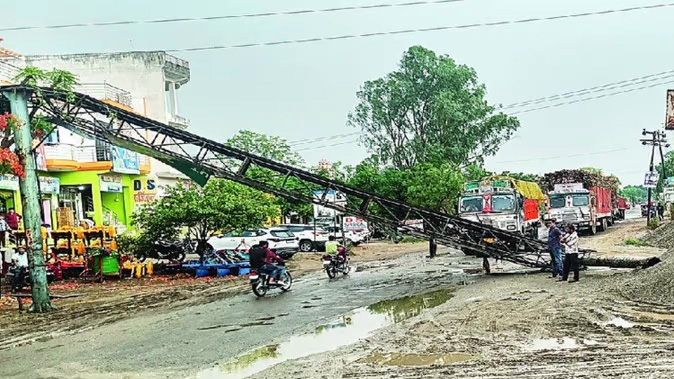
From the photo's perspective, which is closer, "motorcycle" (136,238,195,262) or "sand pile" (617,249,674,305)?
"sand pile" (617,249,674,305)

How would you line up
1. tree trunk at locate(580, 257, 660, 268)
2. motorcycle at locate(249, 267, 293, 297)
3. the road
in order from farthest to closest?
1. tree trunk at locate(580, 257, 660, 268)
2. motorcycle at locate(249, 267, 293, 297)
3. the road

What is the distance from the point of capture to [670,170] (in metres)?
84.1

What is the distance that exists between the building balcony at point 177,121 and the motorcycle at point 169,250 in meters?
19.8

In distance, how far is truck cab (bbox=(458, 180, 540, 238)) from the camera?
1075 inches

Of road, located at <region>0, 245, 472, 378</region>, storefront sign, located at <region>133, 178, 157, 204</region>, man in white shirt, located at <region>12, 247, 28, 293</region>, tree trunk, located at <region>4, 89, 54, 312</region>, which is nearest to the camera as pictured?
road, located at <region>0, 245, 472, 378</region>

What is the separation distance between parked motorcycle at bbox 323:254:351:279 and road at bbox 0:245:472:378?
1.80 metres

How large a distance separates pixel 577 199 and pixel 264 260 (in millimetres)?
25466

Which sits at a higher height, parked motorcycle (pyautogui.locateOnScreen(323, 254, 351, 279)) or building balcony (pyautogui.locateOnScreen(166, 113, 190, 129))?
building balcony (pyautogui.locateOnScreen(166, 113, 190, 129))

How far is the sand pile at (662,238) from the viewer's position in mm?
26591

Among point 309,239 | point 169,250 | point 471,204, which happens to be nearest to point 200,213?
point 169,250

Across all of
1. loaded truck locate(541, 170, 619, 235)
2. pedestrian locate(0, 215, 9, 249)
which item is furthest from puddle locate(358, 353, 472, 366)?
loaded truck locate(541, 170, 619, 235)

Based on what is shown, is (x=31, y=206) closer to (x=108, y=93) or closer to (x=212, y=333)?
(x=212, y=333)

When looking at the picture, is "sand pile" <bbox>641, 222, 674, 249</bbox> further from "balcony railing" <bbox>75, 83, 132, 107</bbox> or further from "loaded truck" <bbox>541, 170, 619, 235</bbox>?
"balcony railing" <bbox>75, 83, 132, 107</bbox>

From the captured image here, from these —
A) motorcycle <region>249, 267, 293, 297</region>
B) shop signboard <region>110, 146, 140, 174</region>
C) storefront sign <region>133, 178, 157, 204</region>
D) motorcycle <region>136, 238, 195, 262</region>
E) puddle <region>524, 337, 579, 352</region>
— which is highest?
shop signboard <region>110, 146, 140, 174</region>
